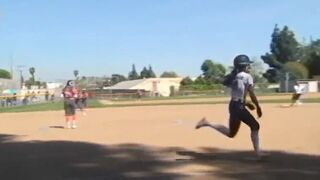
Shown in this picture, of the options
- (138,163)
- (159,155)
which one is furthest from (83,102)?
(138,163)

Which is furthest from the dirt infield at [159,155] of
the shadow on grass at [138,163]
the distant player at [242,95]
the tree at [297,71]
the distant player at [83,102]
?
the tree at [297,71]

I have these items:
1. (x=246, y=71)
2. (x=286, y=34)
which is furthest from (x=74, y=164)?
(x=286, y=34)

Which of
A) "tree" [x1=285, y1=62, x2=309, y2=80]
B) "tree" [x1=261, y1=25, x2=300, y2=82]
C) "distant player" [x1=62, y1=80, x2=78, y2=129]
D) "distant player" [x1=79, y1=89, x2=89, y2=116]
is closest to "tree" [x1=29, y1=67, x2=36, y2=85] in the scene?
"tree" [x1=261, y1=25, x2=300, y2=82]

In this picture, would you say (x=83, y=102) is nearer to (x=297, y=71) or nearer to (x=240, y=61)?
(x=240, y=61)

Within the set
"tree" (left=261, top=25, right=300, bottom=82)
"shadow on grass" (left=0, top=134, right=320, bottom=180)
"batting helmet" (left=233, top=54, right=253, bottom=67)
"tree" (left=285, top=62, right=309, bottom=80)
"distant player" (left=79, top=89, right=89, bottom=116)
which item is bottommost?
"shadow on grass" (left=0, top=134, right=320, bottom=180)

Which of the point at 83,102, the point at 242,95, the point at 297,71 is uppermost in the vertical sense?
the point at 297,71

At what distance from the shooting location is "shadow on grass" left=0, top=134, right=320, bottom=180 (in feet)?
28.6

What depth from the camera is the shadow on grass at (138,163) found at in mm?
8719

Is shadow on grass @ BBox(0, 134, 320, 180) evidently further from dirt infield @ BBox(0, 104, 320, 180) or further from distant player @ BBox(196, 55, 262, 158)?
distant player @ BBox(196, 55, 262, 158)

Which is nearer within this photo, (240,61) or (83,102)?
(240,61)

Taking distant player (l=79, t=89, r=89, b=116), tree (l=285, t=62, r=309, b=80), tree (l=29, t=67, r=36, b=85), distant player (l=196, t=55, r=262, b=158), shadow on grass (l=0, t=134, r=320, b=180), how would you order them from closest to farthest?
shadow on grass (l=0, t=134, r=320, b=180) < distant player (l=196, t=55, r=262, b=158) < distant player (l=79, t=89, r=89, b=116) < tree (l=285, t=62, r=309, b=80) < tree (l=29, t=67, r=36, b=85)

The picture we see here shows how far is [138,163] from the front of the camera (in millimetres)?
9977

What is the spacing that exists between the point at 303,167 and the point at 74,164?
3706 mm

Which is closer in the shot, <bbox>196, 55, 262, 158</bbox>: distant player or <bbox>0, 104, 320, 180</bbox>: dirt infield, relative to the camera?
<bbox>0, 104, 320, 180</bbox>: dirt infield
